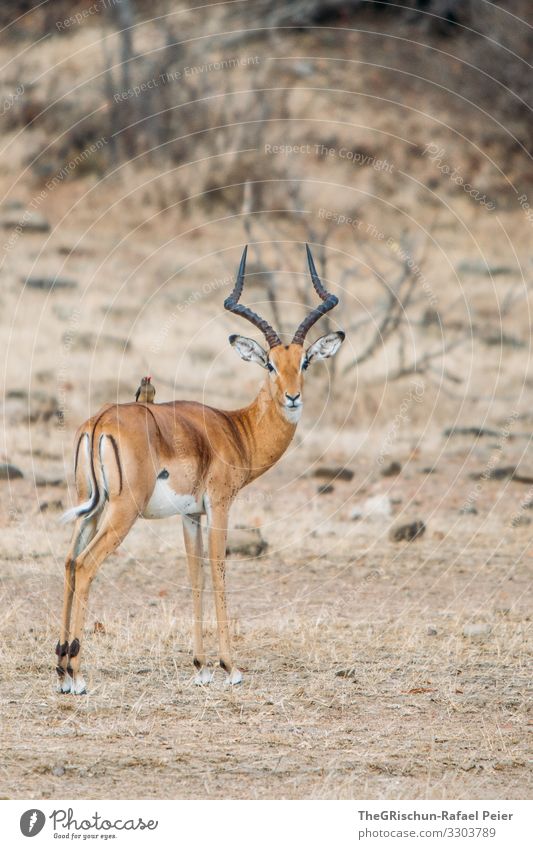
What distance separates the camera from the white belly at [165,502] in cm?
976

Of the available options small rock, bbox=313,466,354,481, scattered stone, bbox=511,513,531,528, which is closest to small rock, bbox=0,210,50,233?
small rock, bbox=313,466,354,481

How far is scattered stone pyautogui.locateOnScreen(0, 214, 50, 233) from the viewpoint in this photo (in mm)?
29250

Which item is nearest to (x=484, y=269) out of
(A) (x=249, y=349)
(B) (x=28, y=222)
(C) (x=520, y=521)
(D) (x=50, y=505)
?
(B) (x=28, y=222)

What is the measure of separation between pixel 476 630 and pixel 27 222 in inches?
788

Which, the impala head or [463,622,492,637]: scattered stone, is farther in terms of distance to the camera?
[463,622,492,637]: scattered stone

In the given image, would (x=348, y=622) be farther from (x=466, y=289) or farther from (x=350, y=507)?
(x=466, y=289)

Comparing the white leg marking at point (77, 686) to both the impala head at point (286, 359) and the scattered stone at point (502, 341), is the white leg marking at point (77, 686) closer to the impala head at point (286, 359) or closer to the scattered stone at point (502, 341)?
the impala head at point (286, 359)

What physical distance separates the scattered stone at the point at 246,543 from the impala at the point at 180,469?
3.55m

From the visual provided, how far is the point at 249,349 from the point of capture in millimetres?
11219

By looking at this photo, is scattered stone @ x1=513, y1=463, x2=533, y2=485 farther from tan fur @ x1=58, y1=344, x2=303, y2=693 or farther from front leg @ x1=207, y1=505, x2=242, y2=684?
front leg @ x1=207, y1=505, x2=242, y2=684

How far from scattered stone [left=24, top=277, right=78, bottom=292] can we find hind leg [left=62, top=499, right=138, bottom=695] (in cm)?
1715

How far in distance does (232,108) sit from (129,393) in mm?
15767

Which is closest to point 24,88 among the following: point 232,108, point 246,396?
point 232,108

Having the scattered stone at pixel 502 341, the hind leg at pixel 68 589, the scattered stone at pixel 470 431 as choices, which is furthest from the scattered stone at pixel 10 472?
the scattered stone at pixel 502 341
